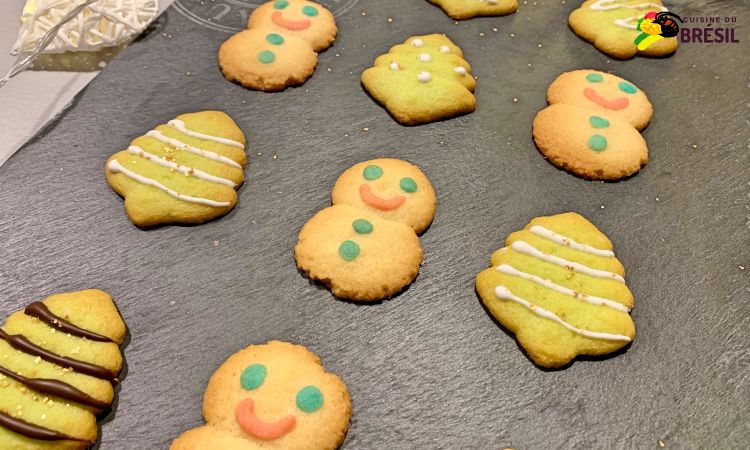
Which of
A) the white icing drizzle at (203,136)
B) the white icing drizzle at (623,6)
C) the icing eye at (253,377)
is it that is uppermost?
the white icing drizzle at (623,6)

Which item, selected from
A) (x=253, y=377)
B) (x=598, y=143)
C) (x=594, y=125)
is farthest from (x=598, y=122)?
(x=253, y=377)

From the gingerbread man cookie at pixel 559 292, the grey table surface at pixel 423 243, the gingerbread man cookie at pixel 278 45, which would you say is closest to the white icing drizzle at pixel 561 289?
the gingerbread man cookie at pixel 559 292

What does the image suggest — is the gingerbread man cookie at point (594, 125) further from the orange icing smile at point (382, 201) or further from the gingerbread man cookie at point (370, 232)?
the orange icing smile at point (382, 201)

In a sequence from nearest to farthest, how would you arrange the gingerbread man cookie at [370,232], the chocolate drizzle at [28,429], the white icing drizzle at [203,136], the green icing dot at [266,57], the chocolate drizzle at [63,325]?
the chocolate drizzle at [28,429]
the chocolate drizzle at [63,325]
the gingerbread man cookie at [370,232]
the white icing drizzle at [203,136]
the green icing dot at [266,57]

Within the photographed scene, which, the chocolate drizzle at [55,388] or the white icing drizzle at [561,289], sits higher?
the chocolate drizzle at [55,388]

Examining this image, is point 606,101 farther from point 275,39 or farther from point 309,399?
point 309,399

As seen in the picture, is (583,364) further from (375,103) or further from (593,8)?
(593,8)

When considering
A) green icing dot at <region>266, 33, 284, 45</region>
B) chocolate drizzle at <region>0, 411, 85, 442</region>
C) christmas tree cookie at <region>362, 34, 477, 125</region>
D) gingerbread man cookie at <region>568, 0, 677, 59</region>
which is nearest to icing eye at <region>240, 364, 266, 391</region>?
chocolate drizzle at <region>0, 411, 85, 442</region>

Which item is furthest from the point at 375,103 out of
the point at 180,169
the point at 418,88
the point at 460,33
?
the point at 180,169
